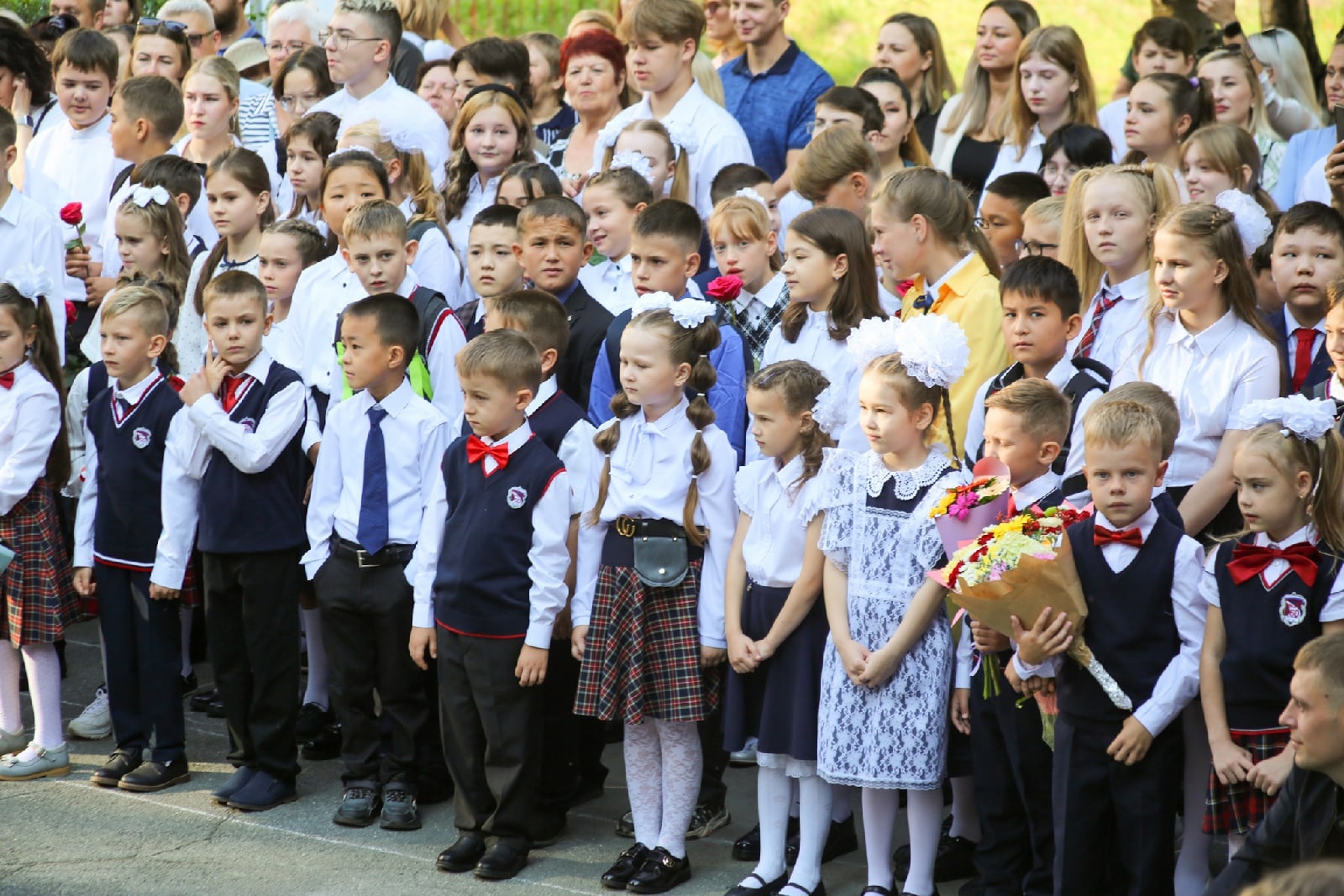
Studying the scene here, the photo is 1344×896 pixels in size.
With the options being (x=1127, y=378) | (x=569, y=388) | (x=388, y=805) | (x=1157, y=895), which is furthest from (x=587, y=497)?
(x=1157, y=895)

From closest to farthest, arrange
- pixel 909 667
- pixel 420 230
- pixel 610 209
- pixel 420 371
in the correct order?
pixel 909 667
pixel 420 371
pixel 610 209
pixel 420 230

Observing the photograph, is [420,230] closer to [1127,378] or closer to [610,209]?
[610,209]

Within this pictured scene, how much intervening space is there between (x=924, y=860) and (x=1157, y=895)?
2.54 feet

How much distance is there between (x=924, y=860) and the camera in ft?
16.4

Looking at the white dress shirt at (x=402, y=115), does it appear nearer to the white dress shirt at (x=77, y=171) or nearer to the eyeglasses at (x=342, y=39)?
the eyeglasses at (x=342, y=39)

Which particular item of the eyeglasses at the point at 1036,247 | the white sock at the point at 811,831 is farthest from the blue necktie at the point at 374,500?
the eyeglasses at the point at 1036,247

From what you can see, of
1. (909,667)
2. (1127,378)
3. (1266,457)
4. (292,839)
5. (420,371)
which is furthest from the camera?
(420,371)

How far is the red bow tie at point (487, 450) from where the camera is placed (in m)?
5.41

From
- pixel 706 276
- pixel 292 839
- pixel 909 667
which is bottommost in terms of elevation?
pixel 292 839

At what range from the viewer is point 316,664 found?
6707mm

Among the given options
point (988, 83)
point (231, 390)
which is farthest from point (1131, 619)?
point (988, 83)

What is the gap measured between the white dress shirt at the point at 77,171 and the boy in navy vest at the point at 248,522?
281cm

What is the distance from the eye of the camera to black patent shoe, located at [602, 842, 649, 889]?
17.4 ft

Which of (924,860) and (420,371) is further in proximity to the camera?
(420,371)
